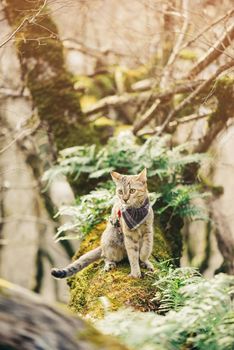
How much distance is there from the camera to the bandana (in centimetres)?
644

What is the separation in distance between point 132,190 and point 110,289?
1.32 m

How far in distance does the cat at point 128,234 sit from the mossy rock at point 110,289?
12cm

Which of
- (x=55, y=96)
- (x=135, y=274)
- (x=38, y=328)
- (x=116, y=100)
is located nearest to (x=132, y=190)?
(x=135, y=274)

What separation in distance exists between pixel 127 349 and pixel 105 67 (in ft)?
35.4

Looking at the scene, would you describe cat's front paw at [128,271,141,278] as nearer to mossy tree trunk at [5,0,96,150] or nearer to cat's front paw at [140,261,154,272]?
cat's front paw at [140,261,154,272]

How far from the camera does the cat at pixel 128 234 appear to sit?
645 centimetres

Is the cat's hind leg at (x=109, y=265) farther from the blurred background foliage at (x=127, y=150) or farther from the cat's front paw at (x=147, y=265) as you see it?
the cat's front paw at (x=147, y=265)

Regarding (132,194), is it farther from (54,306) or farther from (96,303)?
(54,306)

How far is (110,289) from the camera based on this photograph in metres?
6.16

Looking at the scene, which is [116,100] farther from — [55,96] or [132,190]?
[132,190]

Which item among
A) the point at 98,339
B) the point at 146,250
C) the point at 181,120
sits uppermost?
the point at 181,120

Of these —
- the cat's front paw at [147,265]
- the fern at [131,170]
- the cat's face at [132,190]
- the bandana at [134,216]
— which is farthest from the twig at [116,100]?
the cat's front paw at [147,265]

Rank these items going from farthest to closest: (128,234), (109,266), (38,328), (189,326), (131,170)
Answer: (131,170), (109,266), (128,234), (189,326), (38,328)

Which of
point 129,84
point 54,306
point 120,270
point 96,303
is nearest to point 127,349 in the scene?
point 54,306
